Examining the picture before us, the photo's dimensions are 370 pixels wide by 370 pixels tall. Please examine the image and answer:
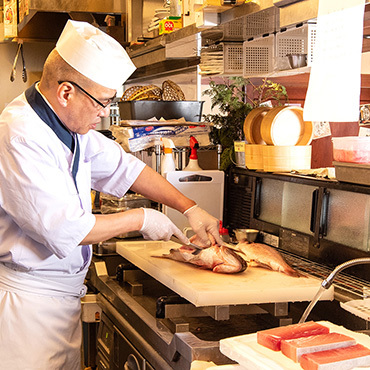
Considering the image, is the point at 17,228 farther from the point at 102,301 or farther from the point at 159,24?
the point at 159,24

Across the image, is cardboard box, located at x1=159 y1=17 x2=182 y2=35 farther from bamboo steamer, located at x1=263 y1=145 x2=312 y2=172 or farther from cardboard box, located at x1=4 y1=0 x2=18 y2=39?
cardboard box, located at x1=4 y1=0 x2=18 y2=39

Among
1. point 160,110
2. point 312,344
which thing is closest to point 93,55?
point 312,344

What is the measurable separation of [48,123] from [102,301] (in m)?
0.98

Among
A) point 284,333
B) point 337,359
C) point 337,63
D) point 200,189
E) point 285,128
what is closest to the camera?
point 337,359

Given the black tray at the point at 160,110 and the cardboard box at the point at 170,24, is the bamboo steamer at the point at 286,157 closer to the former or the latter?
the cardboard box at the point at 170,24

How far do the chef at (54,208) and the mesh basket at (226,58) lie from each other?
95 cm

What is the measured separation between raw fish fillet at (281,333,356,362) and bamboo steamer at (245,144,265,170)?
1.50 m

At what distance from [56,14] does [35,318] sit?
12.9 feet

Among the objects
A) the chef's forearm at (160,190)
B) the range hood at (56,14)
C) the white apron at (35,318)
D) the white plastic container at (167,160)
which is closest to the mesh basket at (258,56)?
the white plastic container at (167,160)

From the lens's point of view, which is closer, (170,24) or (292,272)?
(292,272)

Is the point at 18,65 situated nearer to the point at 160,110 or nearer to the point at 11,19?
the point at 11,19

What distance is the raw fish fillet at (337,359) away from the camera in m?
1.43

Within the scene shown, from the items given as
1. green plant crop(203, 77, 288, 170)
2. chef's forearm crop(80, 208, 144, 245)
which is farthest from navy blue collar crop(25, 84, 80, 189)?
green plant crop(203, 77, 288, 170)

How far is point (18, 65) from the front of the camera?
275 inches
